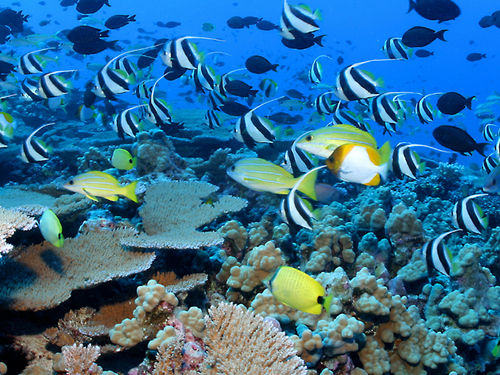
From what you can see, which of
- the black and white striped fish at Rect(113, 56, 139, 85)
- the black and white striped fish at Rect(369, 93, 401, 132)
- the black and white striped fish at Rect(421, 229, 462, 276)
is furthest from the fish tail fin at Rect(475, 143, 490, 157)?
the black and white striped fish at Rect(113, 56, 139, 85)

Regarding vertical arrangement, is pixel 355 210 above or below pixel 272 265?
below

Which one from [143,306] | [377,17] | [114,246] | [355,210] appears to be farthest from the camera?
[377,17]

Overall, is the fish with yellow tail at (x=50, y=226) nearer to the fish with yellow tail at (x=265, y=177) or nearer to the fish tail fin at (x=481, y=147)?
the fish with yellow tail at (x=265, y=177)

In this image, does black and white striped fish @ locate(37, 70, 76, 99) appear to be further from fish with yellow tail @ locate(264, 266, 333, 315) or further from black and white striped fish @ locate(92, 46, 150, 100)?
fish with yellow tail @ locate(264, 266, 333, 315)

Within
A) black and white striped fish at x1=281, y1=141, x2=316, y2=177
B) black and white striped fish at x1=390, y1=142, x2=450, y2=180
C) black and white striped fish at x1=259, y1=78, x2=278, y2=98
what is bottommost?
black and white striped fish at x1=259, y1=78, x2=278, y2=98

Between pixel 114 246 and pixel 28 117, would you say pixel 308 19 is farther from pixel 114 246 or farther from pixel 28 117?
pixel 28 117

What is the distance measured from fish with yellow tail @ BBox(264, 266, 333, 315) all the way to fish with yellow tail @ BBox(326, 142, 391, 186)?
2.31ft

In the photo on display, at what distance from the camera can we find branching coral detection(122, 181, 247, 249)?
110 inches

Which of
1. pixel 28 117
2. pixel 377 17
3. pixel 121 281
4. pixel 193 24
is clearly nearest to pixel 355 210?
pixel 121 281

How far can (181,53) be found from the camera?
401 cm

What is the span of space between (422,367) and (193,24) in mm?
113258

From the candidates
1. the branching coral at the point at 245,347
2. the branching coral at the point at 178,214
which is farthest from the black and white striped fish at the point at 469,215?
the branching coral at the point at 245,347

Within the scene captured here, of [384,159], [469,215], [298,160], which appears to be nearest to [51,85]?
[298,160]

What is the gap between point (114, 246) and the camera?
3.08 m
